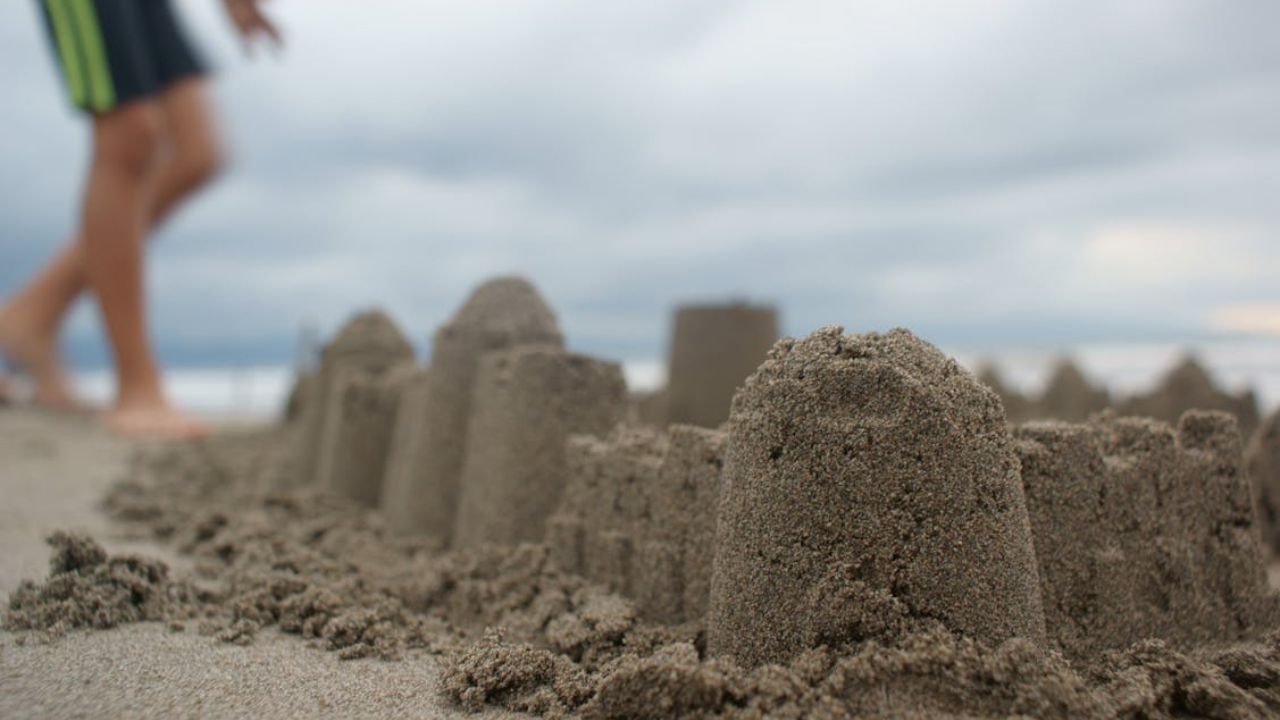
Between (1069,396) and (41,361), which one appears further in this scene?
(41,361)

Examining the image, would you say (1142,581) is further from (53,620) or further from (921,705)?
(53,620)

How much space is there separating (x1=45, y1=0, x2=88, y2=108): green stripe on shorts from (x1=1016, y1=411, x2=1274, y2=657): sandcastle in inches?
235

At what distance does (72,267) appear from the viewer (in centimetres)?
832

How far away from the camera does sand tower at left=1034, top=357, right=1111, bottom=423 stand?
6684mm

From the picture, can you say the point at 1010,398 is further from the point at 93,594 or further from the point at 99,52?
the point at 99,52

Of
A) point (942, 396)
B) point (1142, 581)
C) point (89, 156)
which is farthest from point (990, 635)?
point (89, 156)

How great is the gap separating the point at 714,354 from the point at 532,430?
4.02m

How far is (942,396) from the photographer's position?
2000mm

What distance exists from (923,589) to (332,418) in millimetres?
3861

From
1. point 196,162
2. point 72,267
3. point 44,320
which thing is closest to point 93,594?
point 196,162

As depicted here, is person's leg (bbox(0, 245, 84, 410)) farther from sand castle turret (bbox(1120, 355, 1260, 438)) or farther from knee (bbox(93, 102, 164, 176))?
sand castle turret (bbox(1120, 355, 1260, 438))

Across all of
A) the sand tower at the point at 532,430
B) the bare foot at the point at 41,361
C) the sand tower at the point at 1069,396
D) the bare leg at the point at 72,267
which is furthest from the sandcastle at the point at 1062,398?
the bare foot at the point at 41,361

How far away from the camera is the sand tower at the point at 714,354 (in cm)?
721

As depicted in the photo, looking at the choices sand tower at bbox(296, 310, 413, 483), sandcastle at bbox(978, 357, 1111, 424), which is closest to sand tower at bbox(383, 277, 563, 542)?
sand tower at bbox(296, 310, 413, 483)
